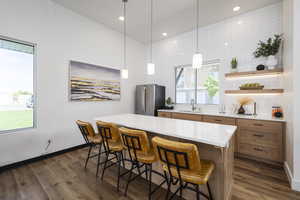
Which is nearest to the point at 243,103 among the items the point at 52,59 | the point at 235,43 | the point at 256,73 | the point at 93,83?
the point at 256,73

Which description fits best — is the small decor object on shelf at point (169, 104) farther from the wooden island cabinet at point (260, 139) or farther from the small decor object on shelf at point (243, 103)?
the small decor object on shelf at point (243, 103)

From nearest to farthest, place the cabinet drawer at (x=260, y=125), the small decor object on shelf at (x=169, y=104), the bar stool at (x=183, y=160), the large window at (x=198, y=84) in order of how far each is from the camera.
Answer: the bar stool at (x=183, y=160), the cabinet drawer at (x=260, y=125), the large window at (x=198, y=84), the small decor object on shelf at (x=169, y=104)

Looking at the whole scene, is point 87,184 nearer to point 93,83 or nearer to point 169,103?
point 93,83

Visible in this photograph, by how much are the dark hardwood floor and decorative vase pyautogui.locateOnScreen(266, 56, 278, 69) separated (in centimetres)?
204

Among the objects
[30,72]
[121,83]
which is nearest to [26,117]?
[30,72]

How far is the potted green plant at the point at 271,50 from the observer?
8.86 ft

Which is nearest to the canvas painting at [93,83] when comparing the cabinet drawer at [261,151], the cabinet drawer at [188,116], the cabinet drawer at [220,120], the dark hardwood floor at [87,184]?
the dark hardwood floor at [87,184]

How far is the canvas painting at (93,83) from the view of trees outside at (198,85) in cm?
209

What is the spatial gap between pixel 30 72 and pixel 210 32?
4574 millimetres

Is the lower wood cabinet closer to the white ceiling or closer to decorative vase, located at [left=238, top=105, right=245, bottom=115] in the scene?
decorative vase, located at [left=238, top=105, right=245, bottom=115]

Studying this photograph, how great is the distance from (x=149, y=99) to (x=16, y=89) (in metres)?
3.14

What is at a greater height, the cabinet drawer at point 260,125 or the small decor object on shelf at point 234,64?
the small decor object on shelf at point 234,64

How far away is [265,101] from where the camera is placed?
298 cm

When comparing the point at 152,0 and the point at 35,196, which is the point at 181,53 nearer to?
the point at 152,0
